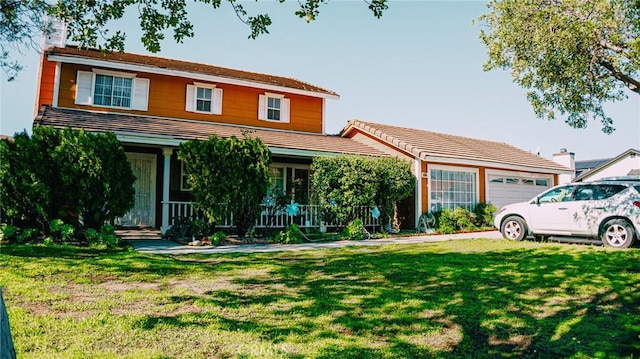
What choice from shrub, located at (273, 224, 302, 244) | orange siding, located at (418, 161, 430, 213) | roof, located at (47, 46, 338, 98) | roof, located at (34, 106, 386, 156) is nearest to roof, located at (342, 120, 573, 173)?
orange siding, located at (418, 161, 430, 213)

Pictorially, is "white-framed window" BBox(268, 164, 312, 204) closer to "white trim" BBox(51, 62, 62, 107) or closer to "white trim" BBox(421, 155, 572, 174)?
"white trim" BBox(421, 155, 572, 174)

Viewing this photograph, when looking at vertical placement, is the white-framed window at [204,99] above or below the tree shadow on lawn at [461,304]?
above

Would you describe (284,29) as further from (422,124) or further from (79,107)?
(422,124)

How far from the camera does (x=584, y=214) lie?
10.3 m

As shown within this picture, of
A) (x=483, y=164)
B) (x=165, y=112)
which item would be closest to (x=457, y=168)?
(x=483, y=164)

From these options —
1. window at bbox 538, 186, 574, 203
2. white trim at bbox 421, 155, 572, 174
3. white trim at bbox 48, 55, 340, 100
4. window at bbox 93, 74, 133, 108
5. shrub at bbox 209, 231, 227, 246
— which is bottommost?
shrub at bbox 209, 231, 227, 246

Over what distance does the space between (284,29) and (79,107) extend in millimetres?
11522

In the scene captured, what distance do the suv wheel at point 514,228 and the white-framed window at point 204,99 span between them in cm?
1172

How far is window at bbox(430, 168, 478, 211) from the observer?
693 inches

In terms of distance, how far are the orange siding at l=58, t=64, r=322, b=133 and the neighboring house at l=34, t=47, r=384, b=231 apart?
35 millimetres

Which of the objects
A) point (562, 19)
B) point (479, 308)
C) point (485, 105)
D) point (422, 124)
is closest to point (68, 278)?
point (479, 308)

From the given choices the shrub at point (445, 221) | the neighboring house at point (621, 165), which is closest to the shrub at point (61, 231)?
the shrub at point (445, 221)

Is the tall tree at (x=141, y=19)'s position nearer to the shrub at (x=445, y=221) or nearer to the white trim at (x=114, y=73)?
the white trim at (x=114, y=73)

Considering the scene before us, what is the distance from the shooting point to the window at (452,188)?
1759 centimetres
